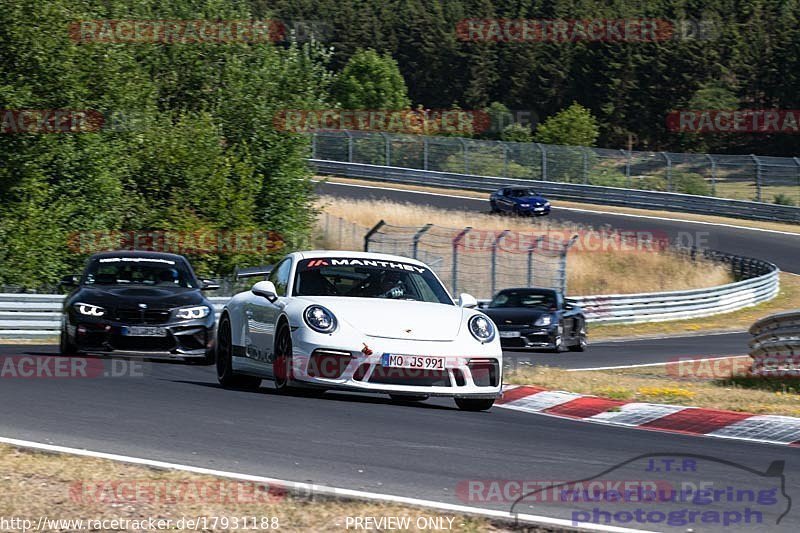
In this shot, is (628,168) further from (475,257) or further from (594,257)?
(475,257)

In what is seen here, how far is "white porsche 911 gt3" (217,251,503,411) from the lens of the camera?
1022 centimetres

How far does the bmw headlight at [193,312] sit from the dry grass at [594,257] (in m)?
24.7

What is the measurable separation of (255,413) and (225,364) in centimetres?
274

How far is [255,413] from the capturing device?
9.67 m

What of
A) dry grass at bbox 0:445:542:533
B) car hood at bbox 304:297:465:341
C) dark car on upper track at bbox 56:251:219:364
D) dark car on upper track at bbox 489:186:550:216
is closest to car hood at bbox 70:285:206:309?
dark car on upper track at bbox 56:251:219:364

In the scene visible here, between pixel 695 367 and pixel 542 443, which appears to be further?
pixel 695 367

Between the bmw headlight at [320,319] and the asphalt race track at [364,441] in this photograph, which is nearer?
the asphalt race track at [364,441]

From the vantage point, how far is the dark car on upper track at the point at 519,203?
51.5 m

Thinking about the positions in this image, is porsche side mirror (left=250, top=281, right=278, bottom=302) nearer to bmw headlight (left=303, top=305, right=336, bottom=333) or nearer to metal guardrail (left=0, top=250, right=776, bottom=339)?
bmw headlight (left=303, top=305, right=336, bottom=333)

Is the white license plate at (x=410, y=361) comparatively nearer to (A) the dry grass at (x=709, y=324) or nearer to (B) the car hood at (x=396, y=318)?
(B) the car hood at (x=396, y=318)

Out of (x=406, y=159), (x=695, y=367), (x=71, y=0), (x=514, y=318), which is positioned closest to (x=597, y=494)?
(x=695, y=367)

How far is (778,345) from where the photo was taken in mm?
17984

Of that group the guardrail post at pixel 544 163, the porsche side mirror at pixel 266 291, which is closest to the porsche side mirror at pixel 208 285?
the porsche side mirror at pixel 266 291

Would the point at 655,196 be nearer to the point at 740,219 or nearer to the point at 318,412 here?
the point at 740,219
